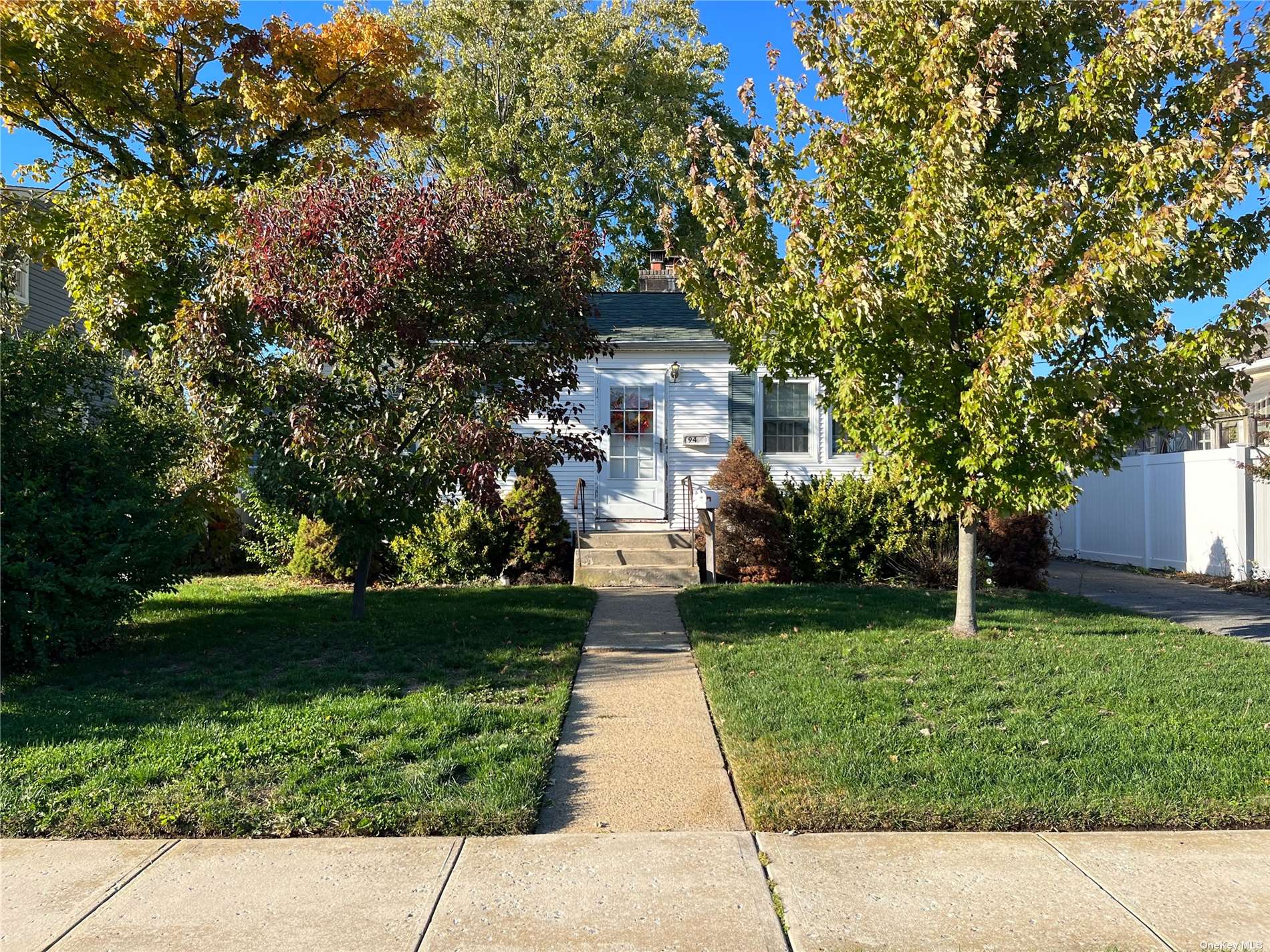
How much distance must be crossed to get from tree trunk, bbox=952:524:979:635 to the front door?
252 inches

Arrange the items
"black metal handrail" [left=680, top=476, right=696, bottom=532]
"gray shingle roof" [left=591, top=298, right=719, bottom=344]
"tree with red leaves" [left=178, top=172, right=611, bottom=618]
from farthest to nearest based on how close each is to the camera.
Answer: "gray shingle roof" [left=591, top=298, right=719, bottom=344]
"black metal handrail" [left=680, top=476, right=696, bottom=532]
"tree with red leaves" [left=178, top=172, right=611, bottom=618]

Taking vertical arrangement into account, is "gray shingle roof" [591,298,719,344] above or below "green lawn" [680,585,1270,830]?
above

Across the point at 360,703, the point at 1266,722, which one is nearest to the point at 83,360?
the point at 360,703

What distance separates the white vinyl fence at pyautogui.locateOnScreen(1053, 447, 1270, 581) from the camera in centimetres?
1304

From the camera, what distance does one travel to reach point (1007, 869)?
383 cm

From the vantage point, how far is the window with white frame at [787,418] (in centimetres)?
1438

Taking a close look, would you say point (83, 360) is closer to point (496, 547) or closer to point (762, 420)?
point (496, 547)

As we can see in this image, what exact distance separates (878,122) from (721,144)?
1.36 m

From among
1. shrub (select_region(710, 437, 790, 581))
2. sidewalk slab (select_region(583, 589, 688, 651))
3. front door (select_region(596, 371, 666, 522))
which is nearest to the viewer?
sidewalk slab (select_region(583, 589, 688, 651))

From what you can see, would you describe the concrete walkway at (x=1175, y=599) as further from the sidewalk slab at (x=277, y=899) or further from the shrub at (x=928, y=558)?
the sidewalk slab at (x=277, y=899)

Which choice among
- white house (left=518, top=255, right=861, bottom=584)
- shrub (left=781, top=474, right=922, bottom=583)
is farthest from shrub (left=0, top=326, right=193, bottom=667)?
shrub (left=781, top=474, right=922, bottom=583)

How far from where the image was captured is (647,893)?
365 centimetres

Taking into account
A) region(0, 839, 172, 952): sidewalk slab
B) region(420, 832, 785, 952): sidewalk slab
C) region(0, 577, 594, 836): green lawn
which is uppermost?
region(0, 577, 594, 836): green lawn

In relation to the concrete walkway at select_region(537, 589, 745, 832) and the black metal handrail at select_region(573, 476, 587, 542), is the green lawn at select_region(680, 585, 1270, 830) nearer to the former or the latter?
the concrete walkway at select_region(537, 589, 745, 832)
